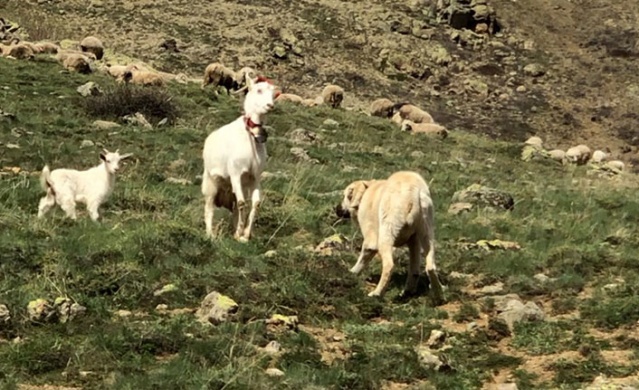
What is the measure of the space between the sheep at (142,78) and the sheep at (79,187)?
13518 mm

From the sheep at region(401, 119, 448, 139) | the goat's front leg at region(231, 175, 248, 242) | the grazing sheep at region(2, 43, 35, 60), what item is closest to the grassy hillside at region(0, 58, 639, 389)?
the goat's front leg at region(231, 175, 248, 242)

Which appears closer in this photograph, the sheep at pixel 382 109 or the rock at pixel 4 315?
the rock at pixel 4 315

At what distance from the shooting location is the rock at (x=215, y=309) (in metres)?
7.12

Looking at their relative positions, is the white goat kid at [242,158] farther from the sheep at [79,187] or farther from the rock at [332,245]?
the sheep at [79,187]

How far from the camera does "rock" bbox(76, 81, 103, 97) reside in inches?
857

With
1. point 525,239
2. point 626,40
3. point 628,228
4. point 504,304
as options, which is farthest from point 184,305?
point 626,40

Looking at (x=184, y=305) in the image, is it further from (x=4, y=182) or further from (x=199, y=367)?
(x=4, y=182)

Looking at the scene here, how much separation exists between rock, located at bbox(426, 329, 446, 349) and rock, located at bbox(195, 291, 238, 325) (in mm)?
1612

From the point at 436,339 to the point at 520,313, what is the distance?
3.32ft

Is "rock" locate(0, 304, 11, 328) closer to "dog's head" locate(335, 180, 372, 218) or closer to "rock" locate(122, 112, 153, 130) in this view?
"dog's head" locate(335, 180, 372, 218)

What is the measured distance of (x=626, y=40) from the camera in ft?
167

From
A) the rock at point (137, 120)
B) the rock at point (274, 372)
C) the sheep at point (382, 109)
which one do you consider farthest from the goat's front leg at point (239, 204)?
the sheep at point (382, 109)

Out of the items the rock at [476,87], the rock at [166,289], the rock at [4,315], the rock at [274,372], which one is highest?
the rock at [274,372]

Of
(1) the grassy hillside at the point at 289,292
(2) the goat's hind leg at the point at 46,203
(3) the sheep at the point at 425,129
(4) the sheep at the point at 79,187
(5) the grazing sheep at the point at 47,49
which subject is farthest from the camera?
(5) the grazing sheep at the point at 47,49
